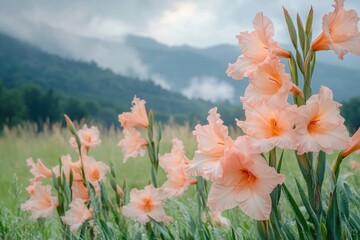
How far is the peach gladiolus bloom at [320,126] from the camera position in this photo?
1.26 meters

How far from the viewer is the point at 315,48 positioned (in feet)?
4.46

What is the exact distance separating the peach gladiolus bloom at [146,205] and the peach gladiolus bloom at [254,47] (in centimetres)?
91

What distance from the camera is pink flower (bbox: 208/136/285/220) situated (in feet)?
4.20

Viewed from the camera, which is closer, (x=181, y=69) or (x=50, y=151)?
(x=50, y=151)

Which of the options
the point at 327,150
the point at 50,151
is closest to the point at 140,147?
the point at 327,150

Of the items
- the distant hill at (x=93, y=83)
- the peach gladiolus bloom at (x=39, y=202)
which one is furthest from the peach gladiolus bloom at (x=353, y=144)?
the distant hill at (x=93, y=83)

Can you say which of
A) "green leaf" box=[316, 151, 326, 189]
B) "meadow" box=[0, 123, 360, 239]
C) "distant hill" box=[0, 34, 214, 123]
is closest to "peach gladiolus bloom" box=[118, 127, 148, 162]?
"meadow" box=[0, 123, 360, 239]

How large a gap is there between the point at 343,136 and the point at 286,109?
159 mm

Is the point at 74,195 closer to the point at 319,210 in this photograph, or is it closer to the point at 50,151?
the point at 319,210

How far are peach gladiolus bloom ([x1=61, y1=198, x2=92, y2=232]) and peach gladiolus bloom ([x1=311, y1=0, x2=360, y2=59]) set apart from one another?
1275 mm

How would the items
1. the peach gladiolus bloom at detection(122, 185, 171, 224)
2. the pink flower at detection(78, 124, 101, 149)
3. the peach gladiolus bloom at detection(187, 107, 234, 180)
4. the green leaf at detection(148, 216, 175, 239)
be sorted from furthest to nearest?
the pink flower at detection(78, 124, 101, 149) < the peach gladiolus bloom at detection(122, 185, 171, 224) < the green leaf at detection(148, 216, 175, 239) < the peach gladiolus bloom at detection(187, 107, 234, 180)

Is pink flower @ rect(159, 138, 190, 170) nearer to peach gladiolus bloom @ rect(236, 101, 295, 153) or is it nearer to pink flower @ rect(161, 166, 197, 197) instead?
pink flower @ rect(161, 166, 197, 197)

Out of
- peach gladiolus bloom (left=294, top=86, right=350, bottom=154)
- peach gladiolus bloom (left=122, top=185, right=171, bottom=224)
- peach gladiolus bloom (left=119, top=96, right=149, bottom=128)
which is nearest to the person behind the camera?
peach gladiolus bloom (left=294, top=86, right=350, bottom=154)

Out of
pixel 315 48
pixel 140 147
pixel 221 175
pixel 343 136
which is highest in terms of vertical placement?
pixel 315 48
